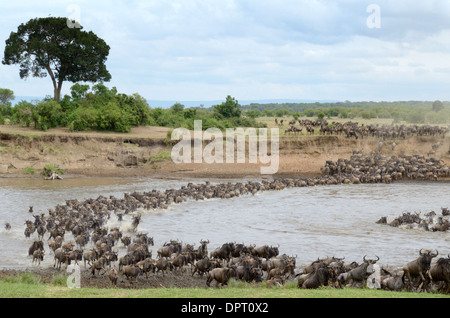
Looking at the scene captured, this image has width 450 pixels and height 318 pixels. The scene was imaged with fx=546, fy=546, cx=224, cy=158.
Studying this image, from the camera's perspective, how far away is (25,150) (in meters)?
41.0

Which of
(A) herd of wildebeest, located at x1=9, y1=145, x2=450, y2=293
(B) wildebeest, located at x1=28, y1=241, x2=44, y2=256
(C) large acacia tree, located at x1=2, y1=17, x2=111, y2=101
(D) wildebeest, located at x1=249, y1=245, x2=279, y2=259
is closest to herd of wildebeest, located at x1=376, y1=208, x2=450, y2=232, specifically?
(A) herd of wildebeest, located at x1=9, y1=145, x2=450, y2=293

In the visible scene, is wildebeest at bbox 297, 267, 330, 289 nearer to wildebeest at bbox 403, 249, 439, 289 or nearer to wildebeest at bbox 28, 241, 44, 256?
wildebeest at bbox 403, 249, 439, 289

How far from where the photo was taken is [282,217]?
80.1 feet

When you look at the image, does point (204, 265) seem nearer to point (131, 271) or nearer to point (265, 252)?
point (131, 271)

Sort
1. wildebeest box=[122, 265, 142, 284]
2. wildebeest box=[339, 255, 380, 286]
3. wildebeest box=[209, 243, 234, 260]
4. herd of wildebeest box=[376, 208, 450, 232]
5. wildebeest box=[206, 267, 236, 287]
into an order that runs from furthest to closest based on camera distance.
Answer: herd of wildebeest box=[376, 208, 450, 232] → wildebeest box=[209, 243, 234, 260] → wildebeest box=[122, 265, 142, 284] → wildebeest box=[206, 267, 236, 287] → wildebeest box=[339, 255, 380, 286]

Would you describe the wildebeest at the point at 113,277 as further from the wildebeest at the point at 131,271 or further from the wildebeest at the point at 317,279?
the wildebeest at the point at 317,279

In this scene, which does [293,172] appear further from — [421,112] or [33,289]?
[421,112]

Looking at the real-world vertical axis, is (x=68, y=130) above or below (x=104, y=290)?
above

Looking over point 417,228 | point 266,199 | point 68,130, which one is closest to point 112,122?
point 68,130

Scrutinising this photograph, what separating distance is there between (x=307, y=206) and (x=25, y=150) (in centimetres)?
2361

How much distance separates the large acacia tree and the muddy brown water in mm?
19040

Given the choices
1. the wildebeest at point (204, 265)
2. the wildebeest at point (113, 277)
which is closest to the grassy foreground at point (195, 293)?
the wildebeest at point (113, 277)

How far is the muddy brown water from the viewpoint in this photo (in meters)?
18.3

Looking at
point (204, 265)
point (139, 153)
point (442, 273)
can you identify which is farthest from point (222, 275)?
point (139, 153)
